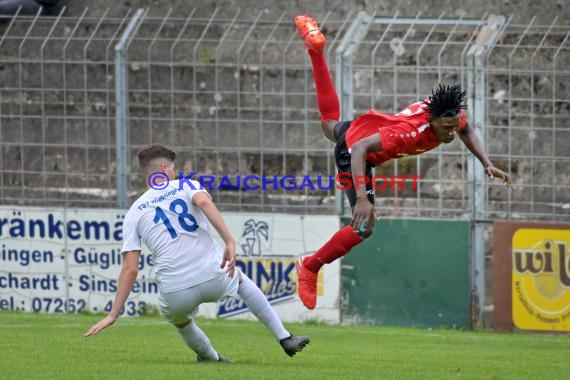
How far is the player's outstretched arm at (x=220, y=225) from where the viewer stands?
944cm

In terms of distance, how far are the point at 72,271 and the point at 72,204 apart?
0.91m

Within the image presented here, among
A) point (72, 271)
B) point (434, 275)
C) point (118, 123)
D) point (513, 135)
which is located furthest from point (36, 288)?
point (513, 135)

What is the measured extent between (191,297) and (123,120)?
634 centimetres

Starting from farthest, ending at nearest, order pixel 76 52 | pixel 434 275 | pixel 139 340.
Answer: pixel 76 52 → pixel 434 275 → pixel 139 340

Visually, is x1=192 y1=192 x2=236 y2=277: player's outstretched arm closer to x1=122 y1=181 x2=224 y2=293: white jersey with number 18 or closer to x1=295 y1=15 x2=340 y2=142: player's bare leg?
x1=122 y1=181 x2=224 y2=293: white jersey with number 18

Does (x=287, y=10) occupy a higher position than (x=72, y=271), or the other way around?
(x=287, y=10)

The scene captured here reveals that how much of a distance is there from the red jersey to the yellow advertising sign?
4.68 m

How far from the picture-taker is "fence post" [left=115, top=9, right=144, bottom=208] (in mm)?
15734

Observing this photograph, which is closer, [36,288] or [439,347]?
[439,347]

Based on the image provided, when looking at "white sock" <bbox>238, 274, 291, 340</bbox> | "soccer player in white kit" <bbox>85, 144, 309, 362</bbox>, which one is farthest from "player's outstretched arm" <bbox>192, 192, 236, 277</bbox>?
"white sock" <bbox>238, 274, 291, 340</bbox>

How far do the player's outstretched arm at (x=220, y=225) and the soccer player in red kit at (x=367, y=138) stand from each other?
3.02 ft

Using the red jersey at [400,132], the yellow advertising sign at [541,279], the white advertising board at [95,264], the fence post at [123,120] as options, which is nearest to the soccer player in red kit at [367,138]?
the red jersey at [400,132]

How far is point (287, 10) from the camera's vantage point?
1720 cm

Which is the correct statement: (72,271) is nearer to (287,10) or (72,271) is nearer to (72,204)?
(72,204)
